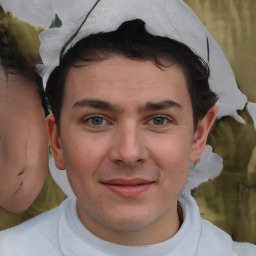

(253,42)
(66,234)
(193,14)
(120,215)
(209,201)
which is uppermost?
(193,14)

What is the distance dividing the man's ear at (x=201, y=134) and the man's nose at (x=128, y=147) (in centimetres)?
20

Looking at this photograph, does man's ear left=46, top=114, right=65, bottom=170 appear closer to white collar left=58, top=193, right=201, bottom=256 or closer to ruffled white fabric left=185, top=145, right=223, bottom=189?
white collar left=58, top=193, right=201, bottom=256

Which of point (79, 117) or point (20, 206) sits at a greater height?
point (79, 117)

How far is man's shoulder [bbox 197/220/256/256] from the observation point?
1265 mm

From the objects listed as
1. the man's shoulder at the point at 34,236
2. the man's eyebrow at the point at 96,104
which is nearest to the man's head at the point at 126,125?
the man's eyebrow at the point at 96,104

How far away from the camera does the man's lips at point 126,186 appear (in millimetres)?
1091

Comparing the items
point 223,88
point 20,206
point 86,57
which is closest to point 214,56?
point 223,88

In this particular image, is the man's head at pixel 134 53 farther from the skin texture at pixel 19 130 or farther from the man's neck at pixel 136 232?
the man's neck at pixel 136 232

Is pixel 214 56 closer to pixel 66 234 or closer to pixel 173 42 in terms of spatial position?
pixel 173 42

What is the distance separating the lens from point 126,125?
3.53 feet

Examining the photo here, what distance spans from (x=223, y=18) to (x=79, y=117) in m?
0.55

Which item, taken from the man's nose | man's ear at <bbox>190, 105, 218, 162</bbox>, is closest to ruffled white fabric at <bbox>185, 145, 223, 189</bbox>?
man's ear at <bbox>190, 105, 218, 162</bbox>

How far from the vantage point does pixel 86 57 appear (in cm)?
113

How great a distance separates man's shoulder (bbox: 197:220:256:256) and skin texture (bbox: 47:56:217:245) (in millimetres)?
204
